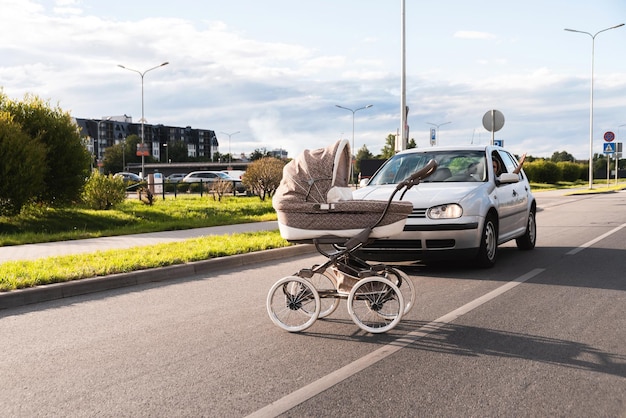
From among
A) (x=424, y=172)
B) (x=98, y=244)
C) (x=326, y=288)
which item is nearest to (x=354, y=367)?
(x=326, y=288)

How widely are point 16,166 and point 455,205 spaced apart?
451 inches

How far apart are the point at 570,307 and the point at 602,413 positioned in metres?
3.00

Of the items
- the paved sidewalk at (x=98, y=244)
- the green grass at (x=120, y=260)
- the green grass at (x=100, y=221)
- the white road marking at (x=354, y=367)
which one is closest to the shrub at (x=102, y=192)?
the green grass at (x=100, y=221)

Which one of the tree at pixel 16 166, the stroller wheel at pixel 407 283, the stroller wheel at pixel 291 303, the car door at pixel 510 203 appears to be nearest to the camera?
the stroller wheel at pixel 291 303

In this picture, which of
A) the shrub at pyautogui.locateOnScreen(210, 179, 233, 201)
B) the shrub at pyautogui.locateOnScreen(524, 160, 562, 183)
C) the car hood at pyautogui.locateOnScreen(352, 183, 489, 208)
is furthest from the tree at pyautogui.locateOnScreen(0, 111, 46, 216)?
the shrub at pyautogui.locateOnScreen(524, 160, 562, 183)

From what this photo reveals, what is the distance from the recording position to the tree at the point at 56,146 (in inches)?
709

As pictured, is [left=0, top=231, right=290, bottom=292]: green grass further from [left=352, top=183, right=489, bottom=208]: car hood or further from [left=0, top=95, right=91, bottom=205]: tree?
[left=0, top=95, right=91, bottom=205]: tree

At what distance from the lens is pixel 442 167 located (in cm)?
1001

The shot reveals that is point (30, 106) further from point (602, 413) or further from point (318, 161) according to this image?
point (602, 413)

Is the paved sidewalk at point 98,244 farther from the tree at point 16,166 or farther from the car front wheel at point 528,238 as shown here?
the car front wheel at point 528,238

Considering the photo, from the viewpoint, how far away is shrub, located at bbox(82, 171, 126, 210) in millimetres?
20009

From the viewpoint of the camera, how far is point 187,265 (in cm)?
924

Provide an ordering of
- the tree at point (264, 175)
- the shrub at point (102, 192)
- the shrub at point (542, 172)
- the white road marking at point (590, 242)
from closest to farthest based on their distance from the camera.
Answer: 1. the white road marking at point (590, 242)
2. the shrub at point (102, 192)
3. the tree at point (264, 175)
4. the shrub at point (542, 172)

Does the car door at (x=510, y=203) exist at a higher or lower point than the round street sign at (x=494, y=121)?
lower
